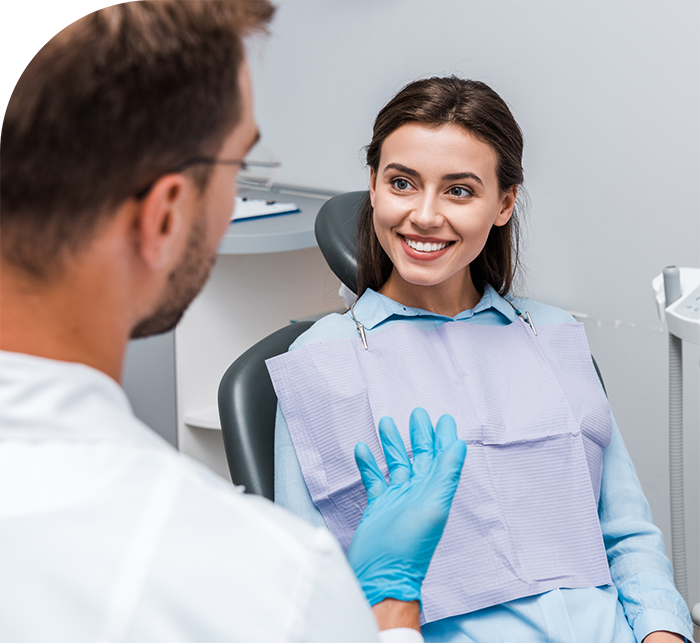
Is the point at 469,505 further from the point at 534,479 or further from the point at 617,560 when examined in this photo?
the point at 617,560

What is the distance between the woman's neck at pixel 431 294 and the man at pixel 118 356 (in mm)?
767

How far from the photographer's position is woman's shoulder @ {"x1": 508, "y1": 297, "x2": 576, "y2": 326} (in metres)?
1.37

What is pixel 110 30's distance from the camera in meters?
0.50

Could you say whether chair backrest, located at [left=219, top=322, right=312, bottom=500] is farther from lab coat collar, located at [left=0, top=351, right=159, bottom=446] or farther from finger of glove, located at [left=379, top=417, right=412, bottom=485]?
lab coat collar, located at [left=0, top=351, right=159, bottom=446]

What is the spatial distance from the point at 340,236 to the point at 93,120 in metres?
0.99

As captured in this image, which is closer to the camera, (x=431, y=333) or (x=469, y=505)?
(x=469, y=505)

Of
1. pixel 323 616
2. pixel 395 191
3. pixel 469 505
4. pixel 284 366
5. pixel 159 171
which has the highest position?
pixel 159 171

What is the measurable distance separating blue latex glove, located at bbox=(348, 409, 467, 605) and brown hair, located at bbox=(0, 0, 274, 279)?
1.68 ft

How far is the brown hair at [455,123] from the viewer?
121cm

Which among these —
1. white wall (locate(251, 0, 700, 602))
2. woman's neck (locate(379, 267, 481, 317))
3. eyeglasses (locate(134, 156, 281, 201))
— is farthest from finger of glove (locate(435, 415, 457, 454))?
white wall (locate(251, 0, 700, 602))

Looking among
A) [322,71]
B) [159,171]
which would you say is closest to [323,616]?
[159,171]

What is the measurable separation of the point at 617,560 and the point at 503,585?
249 mm

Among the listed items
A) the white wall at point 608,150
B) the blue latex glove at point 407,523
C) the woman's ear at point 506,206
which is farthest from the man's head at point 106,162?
the white wall at point 608,150

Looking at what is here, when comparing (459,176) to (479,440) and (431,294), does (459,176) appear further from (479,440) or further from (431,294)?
(479,440)
